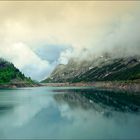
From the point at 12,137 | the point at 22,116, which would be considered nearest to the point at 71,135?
the point at 12,137

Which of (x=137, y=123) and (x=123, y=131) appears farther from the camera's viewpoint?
(x=137, y=123)

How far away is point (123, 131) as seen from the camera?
50281 mm

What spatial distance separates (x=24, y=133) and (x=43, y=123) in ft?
34.6

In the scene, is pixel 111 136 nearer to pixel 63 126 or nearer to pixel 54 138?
pixel 54 138

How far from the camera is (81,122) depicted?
6109cm

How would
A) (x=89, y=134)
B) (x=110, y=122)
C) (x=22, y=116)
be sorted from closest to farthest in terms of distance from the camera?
(x=89, y=134), (x=110, y=122), (x=22, y=116)

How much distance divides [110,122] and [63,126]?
34.9 ft

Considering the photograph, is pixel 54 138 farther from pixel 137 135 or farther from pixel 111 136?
pixel 137 135

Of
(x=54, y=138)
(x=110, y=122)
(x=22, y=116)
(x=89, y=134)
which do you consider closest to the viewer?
(x=54, y=138)

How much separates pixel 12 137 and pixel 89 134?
12.1 meters

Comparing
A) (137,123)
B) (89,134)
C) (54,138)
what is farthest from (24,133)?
(137,123)

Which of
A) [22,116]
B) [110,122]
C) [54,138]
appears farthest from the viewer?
[22,116]

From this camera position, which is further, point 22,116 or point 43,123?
point 22,116

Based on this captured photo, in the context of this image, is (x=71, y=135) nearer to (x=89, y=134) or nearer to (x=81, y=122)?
(x=89, y=134)
